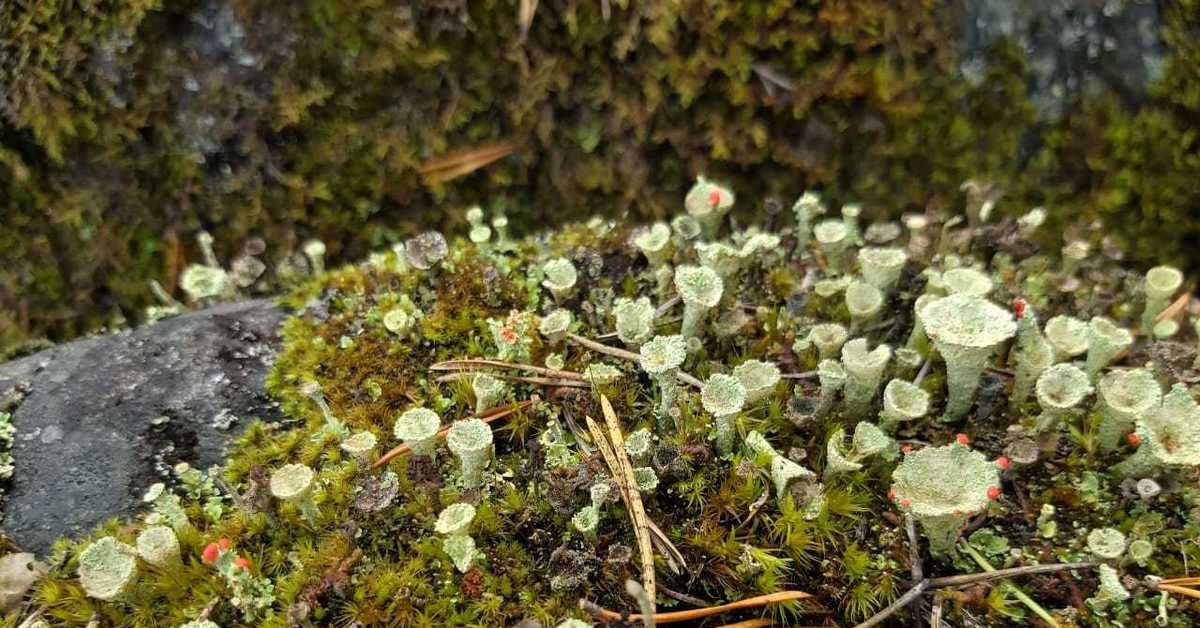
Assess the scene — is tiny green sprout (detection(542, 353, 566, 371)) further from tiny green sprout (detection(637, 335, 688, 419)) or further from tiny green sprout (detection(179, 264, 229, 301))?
tiny green sprout (detection(179, 264, 229, 301))

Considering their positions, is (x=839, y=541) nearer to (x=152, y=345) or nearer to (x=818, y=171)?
(x=818, y=171)

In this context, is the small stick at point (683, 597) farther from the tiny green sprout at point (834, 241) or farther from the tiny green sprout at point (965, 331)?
the tiny green sprout at point (834, 241)

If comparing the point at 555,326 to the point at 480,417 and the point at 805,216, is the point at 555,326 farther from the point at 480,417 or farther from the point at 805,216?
the point at 805,216

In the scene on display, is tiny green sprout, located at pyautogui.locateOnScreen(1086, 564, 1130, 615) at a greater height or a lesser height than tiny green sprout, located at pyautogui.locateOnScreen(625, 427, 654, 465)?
lesser


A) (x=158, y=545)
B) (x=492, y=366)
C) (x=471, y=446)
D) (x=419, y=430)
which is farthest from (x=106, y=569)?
(x=492, y=366)

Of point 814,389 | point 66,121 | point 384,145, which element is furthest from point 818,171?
point 66,121

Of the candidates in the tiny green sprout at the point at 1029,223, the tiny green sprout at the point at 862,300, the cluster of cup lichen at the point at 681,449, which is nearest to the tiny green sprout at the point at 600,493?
the cluster of cup lichen at the point at 681,449

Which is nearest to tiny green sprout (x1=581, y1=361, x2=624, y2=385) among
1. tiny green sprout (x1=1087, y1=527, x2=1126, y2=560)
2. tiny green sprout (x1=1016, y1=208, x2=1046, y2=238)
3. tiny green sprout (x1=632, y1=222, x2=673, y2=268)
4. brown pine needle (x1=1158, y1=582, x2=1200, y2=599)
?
tiny green sprout (x1=632, y1=222, x2=673, y2=268)
